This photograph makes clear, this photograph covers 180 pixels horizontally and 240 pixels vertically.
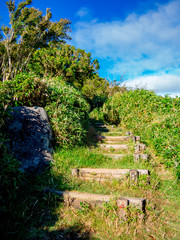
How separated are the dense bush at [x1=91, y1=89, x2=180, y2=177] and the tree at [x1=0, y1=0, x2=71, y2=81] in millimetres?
7769

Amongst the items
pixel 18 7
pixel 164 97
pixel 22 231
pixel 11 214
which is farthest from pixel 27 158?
pixel 18 7

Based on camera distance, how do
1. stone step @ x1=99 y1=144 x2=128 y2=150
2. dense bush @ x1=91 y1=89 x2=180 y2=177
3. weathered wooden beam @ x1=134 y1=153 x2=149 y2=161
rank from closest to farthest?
dense bush @ x1=91 y1=89 x2=180 y2=177, weathered wooden beam @ x1=134 y1=153 x2=149 y2=161, stone step @ x1=99 y1=144 x2=128 y2=150

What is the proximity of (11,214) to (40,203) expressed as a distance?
Answer: 1.90 ft

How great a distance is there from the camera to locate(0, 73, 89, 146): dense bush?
4.66m

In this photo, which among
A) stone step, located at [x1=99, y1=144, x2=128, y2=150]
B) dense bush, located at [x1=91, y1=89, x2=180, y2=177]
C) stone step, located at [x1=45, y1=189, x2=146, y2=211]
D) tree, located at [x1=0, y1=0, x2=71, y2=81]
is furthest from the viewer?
tree, located at [x1=0, y1=0, x2=71, y2=81]

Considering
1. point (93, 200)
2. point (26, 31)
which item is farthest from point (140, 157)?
point (26, 31)

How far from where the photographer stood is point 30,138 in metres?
4.09

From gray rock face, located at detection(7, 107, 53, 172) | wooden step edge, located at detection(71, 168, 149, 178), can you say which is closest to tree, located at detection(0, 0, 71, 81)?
gray rock face, located at detection(7, 107, 53, 172)

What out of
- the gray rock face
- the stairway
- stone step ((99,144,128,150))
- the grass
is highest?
the gray rock face

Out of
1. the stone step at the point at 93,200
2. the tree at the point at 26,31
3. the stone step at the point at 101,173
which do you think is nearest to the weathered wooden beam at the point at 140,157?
the stone step at the point at 101,173

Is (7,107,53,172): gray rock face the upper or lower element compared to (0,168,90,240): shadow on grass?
upper

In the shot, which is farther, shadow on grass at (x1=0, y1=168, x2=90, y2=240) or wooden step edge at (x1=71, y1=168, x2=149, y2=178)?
wooden step edge at (x1=71, y1=168, x2=149, y2=178)

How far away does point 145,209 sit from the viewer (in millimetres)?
2883

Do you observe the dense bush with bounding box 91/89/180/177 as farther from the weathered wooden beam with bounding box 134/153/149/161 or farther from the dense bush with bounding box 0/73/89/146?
the dense bush with bounding box 0/73/89/146
